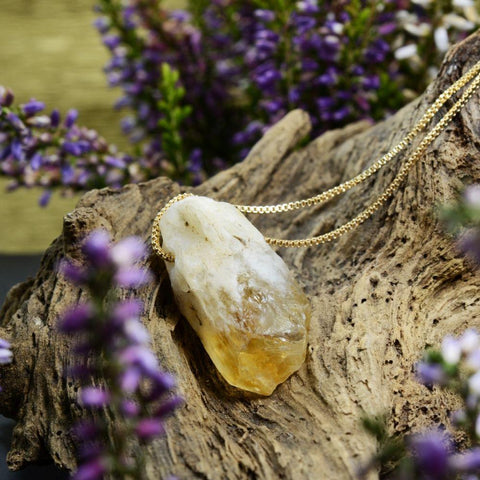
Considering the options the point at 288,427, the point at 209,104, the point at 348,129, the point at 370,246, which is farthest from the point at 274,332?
the point at 209,104

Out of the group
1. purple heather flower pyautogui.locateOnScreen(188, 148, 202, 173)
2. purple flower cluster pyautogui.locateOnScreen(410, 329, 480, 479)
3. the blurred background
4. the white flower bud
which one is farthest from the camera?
the blurred background

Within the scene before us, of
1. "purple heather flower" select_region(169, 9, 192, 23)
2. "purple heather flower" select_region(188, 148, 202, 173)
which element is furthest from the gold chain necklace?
"purple heather flower" select_region(169, 9, 192, 23)

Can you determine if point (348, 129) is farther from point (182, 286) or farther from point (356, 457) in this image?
point (356, 457)

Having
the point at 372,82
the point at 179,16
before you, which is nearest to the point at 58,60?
the point at 179,16

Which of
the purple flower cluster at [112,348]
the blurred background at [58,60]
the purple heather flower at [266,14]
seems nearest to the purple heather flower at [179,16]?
the purple heather flower at [266,14]

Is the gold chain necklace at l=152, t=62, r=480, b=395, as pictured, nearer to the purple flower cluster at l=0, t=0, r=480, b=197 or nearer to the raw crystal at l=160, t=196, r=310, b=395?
the raw crystal at l=160, t=196, r=310, b=395

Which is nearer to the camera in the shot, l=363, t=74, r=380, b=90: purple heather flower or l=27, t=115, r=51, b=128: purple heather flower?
l=27, t=115, r=51, b=128: purple heather flower

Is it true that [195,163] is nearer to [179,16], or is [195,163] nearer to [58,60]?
[179,16]

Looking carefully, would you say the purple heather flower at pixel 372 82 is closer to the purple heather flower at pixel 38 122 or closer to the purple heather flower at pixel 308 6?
the purple heather flower at pixel 308 6
